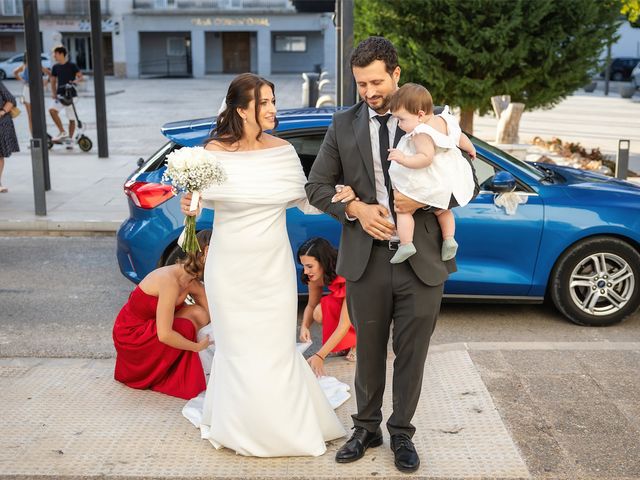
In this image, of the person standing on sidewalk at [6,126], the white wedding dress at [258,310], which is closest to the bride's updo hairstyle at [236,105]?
the white wedding dress at [258,310]

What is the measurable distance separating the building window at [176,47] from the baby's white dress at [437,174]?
58.1 metres

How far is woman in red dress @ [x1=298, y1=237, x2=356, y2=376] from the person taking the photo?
5.41m

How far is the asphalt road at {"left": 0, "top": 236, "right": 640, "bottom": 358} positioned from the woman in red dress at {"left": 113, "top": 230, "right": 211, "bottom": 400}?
93cm

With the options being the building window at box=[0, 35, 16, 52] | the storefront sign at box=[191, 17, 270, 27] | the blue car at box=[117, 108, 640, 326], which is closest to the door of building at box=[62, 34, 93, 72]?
the building window at box=[0, 35, 16, 52]

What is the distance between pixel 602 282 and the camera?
661 centimetres

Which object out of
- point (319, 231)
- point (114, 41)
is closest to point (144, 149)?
point (319, 231)

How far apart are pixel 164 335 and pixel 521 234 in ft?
9.28

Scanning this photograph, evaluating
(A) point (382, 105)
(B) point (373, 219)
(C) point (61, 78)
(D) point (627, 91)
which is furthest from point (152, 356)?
(D) point (627, 91)

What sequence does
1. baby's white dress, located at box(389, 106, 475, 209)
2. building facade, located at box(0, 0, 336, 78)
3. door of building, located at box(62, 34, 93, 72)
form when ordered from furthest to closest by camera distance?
door of building, located at box(62, 34, 93, 72) < building facade, located at box(0, 0, 336, 78) < baby's white dress, located at box(389, 106, 475, 209)

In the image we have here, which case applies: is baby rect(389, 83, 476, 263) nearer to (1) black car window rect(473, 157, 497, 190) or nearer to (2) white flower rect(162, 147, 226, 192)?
(2) white flower rect(162, 147, 226, 192)

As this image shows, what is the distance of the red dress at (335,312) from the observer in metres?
5.70

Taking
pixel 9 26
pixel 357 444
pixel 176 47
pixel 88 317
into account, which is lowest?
pixel 88 317

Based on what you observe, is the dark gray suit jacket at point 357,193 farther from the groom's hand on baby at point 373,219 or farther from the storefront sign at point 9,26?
the storefront sign at point 9,26

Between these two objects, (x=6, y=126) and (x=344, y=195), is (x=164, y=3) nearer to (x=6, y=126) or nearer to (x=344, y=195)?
(x=6, y=126)
